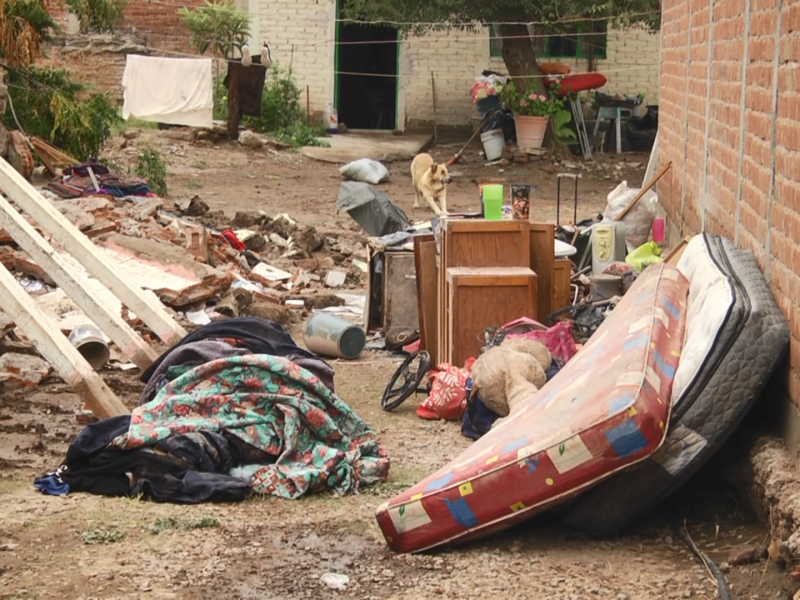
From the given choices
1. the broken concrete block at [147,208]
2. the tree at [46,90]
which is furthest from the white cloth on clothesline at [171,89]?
the broken concrete block at [147,208]

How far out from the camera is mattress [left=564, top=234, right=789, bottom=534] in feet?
13.1

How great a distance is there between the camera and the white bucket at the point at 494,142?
66.3 feet

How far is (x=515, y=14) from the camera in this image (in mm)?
19000

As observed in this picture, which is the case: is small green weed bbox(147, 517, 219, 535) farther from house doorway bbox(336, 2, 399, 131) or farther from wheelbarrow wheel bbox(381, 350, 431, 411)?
house doorway bbox(336, 2, 399, 131)

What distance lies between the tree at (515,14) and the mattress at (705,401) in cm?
1442

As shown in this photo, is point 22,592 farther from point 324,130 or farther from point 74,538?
point 324,130

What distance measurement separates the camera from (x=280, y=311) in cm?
955

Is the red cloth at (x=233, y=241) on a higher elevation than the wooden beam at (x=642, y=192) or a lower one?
lower

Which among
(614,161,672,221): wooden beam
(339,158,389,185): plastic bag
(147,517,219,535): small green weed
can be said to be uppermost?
(614,161,672,221): wooden beam

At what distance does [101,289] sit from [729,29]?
15.0 feet

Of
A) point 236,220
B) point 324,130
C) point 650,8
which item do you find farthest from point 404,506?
point 324,130

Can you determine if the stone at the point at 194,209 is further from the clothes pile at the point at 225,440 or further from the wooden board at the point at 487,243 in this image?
the clothes pile at the point at 225,440

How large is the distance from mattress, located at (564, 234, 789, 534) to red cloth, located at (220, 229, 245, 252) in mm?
8062

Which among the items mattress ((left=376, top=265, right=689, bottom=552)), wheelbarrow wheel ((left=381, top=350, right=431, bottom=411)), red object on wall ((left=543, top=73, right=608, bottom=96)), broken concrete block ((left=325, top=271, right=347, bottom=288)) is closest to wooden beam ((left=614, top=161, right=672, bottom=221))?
broken concrete block ((left=325, top=271, right=347, bottom=288))
